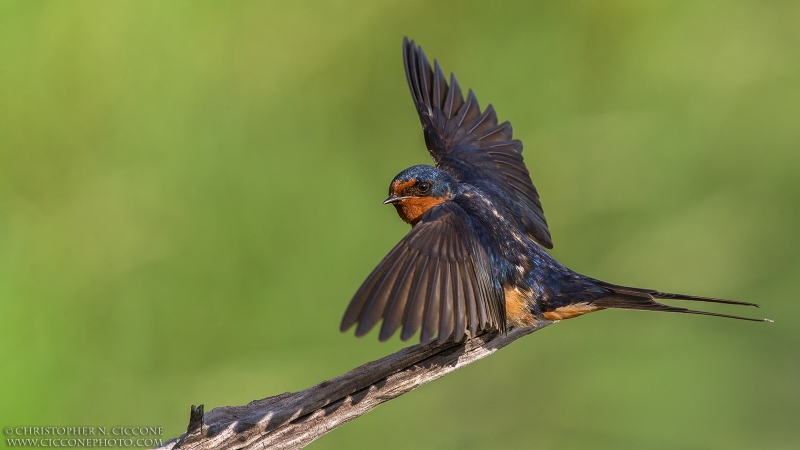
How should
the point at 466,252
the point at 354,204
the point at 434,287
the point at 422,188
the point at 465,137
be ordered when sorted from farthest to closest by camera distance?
1. the point at 354,204
2. the point at 465,137
3. the point at 422,188
4. the point at 466,252
5. the point at 434,287

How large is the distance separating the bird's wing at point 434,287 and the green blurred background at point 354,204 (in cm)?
113

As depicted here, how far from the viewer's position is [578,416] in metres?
3.74

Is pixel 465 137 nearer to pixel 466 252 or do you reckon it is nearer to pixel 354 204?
pixel 354 204

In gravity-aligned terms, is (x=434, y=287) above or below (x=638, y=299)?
above

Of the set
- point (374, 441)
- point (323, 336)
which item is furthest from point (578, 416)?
point (323, 336)

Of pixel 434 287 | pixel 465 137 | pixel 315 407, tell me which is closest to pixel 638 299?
pixel 434 287

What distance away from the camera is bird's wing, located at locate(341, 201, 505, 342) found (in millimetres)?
2287

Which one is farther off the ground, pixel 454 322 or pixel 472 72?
pixel 472 72

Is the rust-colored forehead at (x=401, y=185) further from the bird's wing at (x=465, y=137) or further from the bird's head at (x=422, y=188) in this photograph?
the bird's wing at (x=465, y=137)

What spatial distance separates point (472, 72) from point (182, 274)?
5.70ft

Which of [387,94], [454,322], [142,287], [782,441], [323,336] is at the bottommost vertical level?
[782,441]

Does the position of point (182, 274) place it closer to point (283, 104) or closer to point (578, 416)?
point (283, 104)

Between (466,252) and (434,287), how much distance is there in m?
0.21

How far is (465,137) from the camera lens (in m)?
3.79
